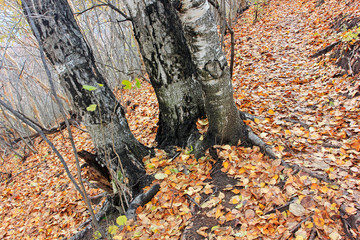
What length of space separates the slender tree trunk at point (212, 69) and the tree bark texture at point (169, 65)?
18.4 inches

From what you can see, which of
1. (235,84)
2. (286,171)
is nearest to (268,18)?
(235,84)

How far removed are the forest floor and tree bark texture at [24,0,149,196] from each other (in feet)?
1.14

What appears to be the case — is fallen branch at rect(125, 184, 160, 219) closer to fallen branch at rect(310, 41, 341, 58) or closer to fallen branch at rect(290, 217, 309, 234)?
fallen branch at rect(290, 217, 309, 234)

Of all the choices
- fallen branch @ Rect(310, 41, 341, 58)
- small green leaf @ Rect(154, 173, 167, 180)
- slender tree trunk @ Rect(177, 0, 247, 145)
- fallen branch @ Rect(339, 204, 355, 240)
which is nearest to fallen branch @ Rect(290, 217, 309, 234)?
fallen branch @ Rect(339, 204, 355, 240)

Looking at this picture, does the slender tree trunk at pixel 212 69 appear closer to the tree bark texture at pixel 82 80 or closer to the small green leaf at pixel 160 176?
the small green leaf at pixel 160 176

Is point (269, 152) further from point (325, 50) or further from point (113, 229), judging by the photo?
point (325, 50)

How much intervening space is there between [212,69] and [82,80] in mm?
1519

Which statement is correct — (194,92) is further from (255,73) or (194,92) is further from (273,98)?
(255,73)

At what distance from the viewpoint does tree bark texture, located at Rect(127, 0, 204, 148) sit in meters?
2.48

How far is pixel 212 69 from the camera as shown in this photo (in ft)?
6.87

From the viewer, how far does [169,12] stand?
250cm

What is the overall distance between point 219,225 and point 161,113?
5.64 ft

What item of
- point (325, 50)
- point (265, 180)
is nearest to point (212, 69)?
point (265, 180)

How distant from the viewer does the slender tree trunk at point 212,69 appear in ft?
6.36
